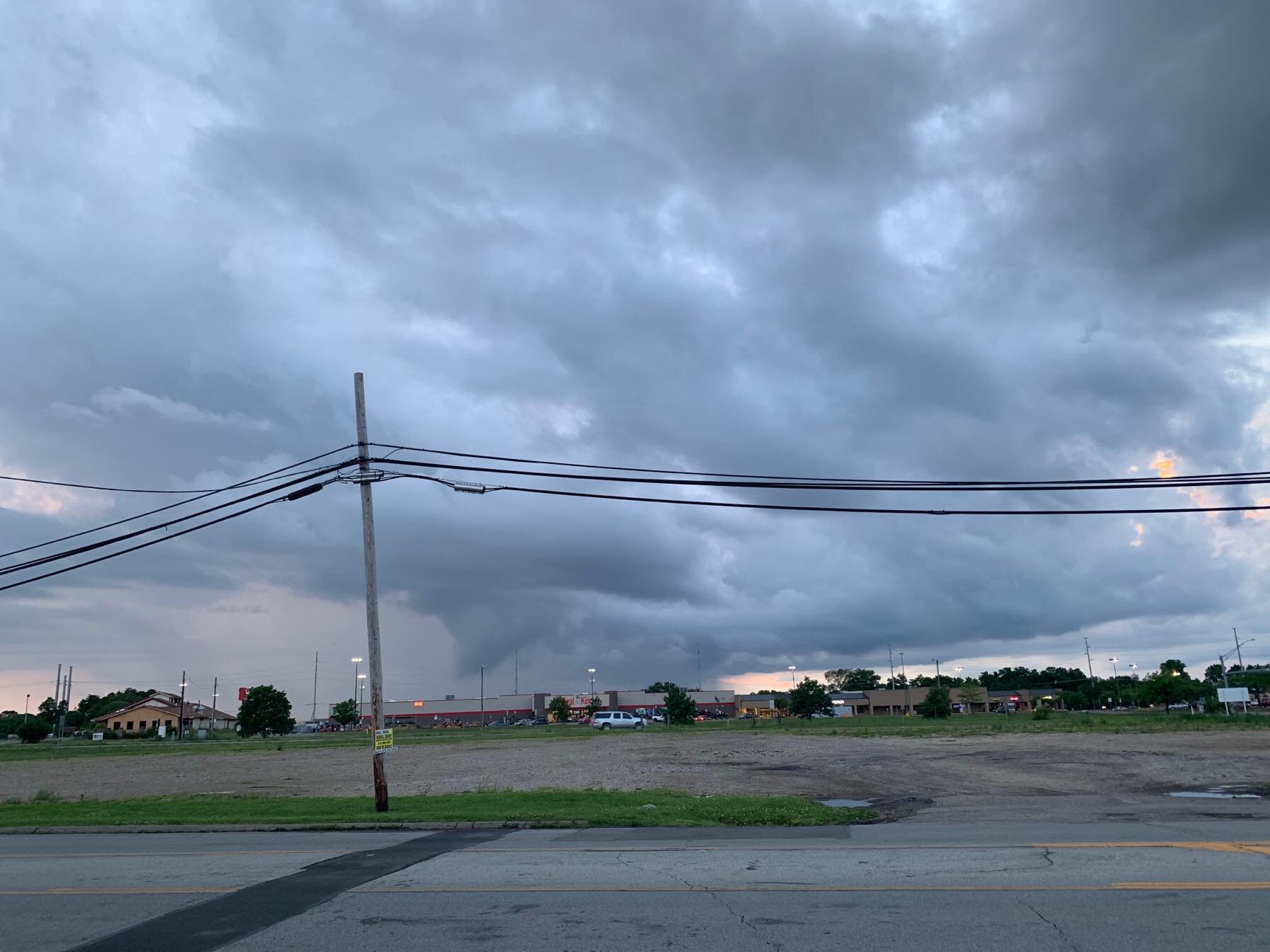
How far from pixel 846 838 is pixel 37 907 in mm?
10769

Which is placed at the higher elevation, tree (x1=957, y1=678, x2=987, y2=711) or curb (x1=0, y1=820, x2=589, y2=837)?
curb (x1=0, y1=820, x2=589, y2=837)

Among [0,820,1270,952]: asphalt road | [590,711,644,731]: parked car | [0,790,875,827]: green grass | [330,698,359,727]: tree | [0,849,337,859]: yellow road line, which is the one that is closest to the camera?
[0,820,1270,952]: asphalt road

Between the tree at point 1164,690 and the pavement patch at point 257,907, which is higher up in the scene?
the pavement patch at point 257,907

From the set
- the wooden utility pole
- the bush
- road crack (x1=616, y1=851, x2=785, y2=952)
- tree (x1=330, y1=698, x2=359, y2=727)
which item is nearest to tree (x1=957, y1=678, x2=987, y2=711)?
tree (x1=330, y1=698, x2=359, y2=727)

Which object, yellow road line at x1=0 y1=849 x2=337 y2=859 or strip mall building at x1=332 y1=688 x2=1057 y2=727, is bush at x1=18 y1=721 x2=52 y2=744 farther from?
yellow road line at x1=0 y1=849 x2=337 y2=859

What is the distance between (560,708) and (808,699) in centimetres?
5454

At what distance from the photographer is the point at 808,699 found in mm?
109125

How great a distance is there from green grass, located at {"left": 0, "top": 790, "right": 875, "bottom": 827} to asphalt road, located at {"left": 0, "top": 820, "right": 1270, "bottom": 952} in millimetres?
2784

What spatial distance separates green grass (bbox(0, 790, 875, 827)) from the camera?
703 inches

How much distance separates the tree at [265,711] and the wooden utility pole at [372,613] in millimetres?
78889

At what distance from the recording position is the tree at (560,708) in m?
150

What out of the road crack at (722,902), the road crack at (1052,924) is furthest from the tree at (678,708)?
the road crack at (1052,924)

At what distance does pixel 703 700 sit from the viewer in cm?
18000

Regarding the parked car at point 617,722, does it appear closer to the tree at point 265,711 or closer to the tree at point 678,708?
the tree at point 678,708
